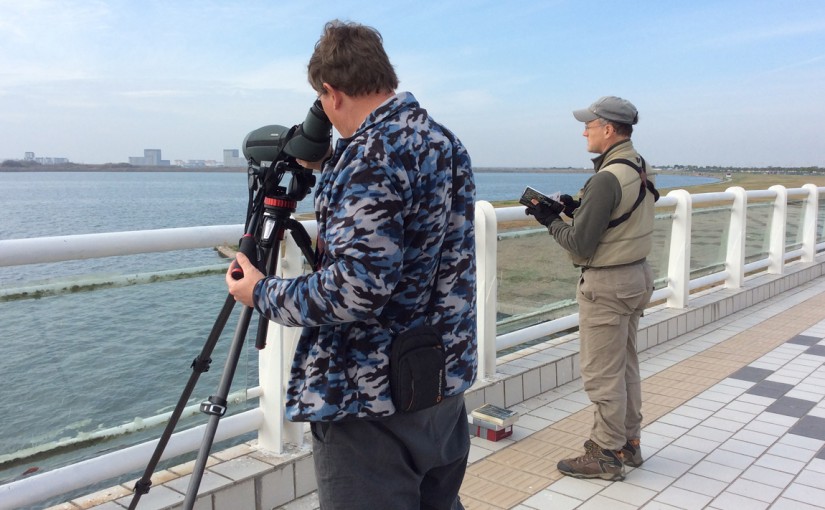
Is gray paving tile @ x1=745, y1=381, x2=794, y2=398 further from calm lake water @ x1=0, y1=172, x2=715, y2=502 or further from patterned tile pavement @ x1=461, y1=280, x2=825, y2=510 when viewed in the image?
calm lake water @ x1=0, y1=172, x2=715, y2=502

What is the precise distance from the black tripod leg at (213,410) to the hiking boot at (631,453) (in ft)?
8.60

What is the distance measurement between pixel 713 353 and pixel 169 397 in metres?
5.03

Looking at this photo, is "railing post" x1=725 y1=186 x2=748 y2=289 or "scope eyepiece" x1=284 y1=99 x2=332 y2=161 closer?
"scope eyepiece" x1=284 y1=99 x2=332 y2=161

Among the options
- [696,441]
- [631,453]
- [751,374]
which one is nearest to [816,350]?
[751,374]

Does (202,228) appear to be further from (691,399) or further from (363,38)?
(691,399)

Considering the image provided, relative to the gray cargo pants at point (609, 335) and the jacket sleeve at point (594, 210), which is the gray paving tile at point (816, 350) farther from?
the jacket sleeve at point (594, 210)

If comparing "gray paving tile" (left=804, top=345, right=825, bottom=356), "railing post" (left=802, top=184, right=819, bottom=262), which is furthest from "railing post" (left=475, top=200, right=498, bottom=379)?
"railing post" (left=802, top=184, right=819, bottom=262)

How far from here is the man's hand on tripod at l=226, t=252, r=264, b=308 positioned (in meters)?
1.82

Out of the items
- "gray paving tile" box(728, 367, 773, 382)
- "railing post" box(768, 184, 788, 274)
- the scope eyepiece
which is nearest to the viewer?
the scope eyepiece

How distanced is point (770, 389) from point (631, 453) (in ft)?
6.90

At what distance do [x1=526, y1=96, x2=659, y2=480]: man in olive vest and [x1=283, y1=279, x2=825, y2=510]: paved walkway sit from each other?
27 centimetres

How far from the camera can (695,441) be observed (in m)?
4.34

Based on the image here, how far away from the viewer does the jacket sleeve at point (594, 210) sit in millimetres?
3510

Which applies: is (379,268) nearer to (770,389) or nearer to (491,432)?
(491,432)
